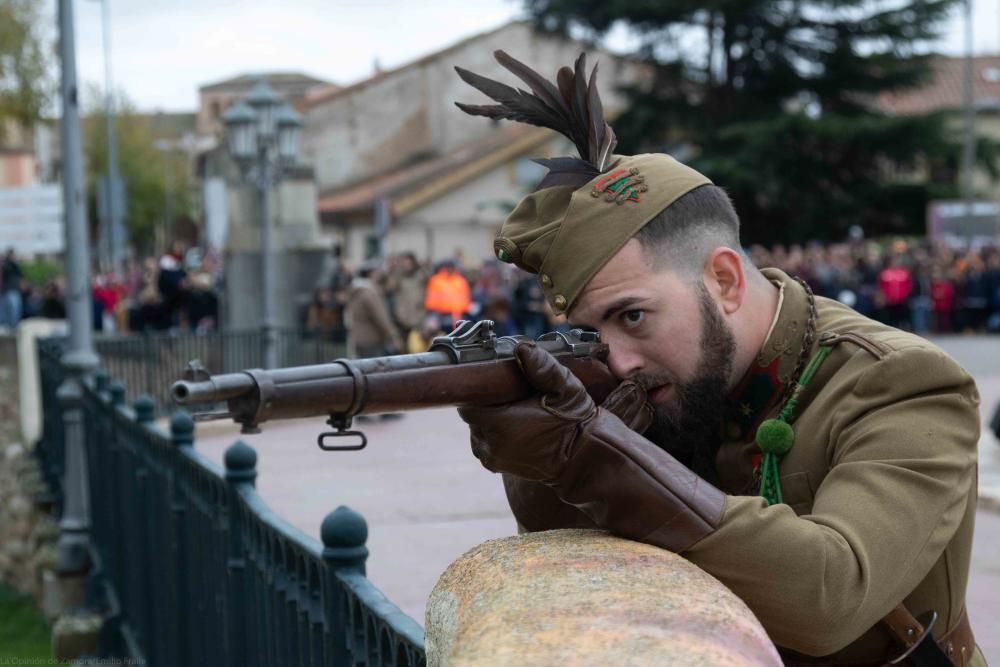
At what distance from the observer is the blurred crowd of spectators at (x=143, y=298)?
2238 centimetres

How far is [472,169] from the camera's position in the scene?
45188mm

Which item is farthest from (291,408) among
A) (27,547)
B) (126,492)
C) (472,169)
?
(472,169)

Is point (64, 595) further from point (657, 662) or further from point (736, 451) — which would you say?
point (657, 662)

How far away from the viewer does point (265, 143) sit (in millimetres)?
15992

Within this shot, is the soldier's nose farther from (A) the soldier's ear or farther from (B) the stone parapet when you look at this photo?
(B) the stone parapet

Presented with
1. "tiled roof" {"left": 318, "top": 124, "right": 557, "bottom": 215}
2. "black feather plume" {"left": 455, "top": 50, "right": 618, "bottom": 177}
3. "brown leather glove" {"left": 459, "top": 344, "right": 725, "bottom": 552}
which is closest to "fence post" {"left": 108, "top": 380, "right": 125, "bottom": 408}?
"black feather plume" {"left": 455, "top": 50, "right": 618, "bottom": 177}

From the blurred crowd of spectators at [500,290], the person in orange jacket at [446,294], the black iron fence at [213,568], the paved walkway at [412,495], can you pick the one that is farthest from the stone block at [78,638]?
Result: the blurred crowd of spectators at [500,290]

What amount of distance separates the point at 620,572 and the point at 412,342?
53.3ft

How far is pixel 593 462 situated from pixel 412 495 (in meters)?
8.26

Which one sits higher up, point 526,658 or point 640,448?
point 640,448

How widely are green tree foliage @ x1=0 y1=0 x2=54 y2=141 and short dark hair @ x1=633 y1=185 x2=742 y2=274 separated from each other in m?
32.9

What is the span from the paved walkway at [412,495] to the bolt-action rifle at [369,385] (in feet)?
13.8

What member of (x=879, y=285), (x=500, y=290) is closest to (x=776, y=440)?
(x=500, y=290)

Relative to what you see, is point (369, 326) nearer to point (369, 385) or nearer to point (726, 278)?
point (726, 278)
